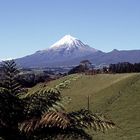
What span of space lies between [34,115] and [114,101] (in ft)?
143

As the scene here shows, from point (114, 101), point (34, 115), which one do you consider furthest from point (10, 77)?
point (114, 101)

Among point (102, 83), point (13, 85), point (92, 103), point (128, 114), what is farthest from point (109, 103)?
point (13, 85)

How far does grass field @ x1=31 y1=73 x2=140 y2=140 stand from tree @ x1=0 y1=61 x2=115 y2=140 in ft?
83.4

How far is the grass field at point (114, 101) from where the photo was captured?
35.6 metres

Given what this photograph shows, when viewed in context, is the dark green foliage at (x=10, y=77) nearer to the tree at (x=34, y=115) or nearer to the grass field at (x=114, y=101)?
the tree at (x=34, y=115)

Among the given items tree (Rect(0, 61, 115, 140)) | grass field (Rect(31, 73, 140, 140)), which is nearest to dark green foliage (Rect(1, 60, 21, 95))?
tree (Rect(0, 61, 115, 140))

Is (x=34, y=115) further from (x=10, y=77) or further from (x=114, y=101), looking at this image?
(x=114, y=101)

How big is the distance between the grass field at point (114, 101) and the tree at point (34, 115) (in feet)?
83.4

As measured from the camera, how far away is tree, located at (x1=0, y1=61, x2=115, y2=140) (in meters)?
7.32

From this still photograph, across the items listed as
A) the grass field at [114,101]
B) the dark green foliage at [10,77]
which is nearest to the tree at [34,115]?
the dark green foliage at [10,77]

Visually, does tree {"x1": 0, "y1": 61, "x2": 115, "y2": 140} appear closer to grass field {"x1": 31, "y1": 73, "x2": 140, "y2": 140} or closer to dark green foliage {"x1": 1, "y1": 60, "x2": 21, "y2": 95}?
dark green foliage {"x1": 1, "y1": 60, "x2": 21, "y2": 95}

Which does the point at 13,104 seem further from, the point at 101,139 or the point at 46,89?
the point at 101,139

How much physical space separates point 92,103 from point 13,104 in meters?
45.6

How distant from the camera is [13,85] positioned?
782 centimetres
